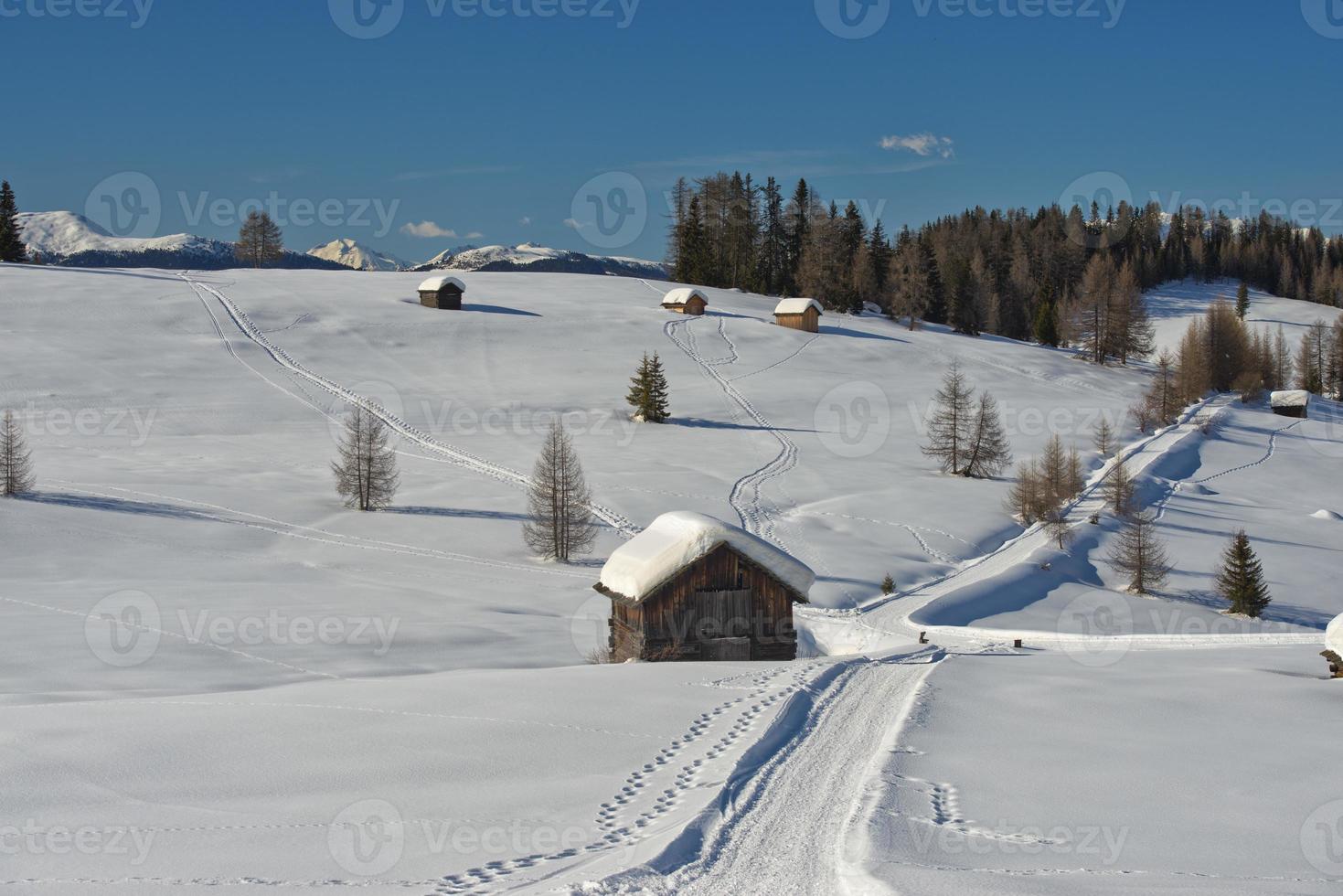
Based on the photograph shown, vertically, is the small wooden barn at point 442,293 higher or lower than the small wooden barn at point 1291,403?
higher

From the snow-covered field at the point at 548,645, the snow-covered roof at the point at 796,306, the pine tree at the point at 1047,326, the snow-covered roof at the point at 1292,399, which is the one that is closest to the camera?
the snow-covered field at the point at 548,645

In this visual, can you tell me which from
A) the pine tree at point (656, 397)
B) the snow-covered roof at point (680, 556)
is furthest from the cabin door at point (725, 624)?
the pine tree at point (656, 397)

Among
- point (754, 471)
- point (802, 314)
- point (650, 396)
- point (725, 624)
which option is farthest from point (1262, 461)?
point (725, 624)

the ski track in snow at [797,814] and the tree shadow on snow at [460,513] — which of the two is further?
the tree shadow on snow at [460,513]

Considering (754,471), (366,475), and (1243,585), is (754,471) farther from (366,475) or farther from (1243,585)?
(1243,585)

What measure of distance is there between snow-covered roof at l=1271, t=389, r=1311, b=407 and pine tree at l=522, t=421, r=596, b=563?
6574 centimetres

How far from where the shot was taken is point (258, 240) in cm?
11825

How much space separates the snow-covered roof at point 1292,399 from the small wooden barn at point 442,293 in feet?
215

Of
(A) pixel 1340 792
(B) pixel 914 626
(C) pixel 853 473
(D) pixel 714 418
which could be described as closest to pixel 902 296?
(D) pixel 714 418

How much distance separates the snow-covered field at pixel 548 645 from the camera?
31.7ft

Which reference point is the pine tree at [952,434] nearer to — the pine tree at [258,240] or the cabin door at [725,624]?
the cabin door at [725,624]

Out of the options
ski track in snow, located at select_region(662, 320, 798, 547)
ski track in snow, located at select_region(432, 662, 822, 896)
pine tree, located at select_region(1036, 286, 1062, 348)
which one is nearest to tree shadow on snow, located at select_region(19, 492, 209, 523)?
ski track in snow, located at select_region(662, 320, 798, 547)

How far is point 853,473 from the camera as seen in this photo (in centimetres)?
5128

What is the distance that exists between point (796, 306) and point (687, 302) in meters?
9.33
